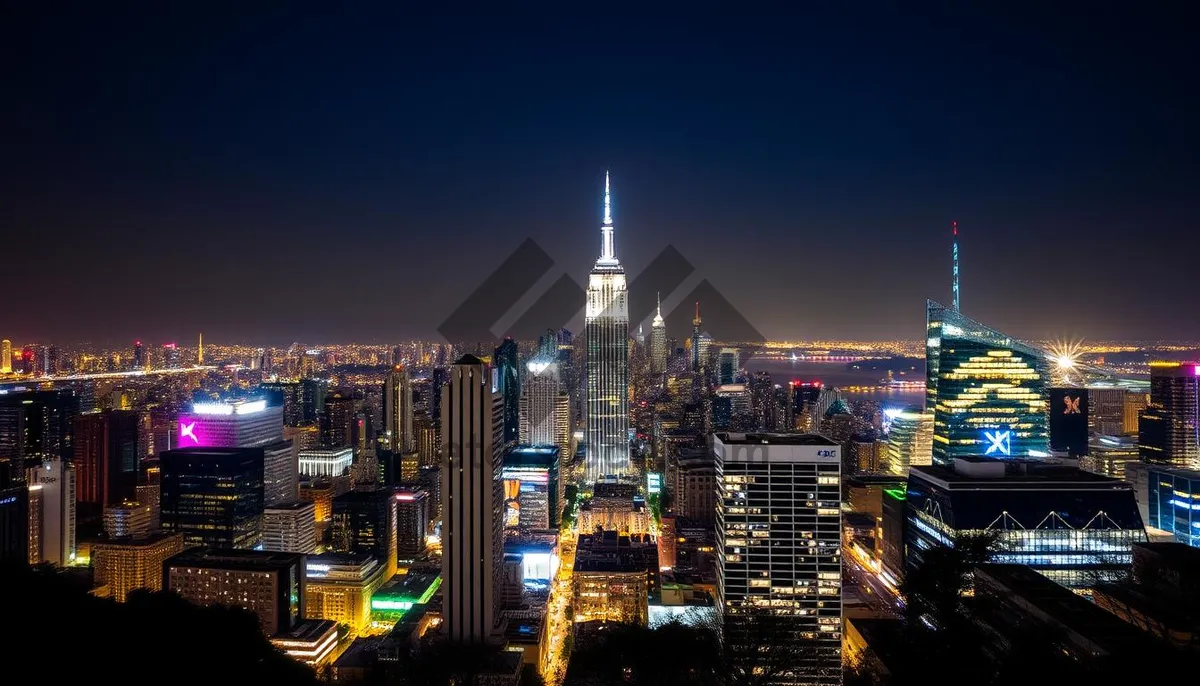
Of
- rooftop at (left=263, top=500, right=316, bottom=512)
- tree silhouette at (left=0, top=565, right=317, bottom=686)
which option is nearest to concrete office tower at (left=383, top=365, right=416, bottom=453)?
rooftop at (left=263, top=500, right=316, bottom=512)

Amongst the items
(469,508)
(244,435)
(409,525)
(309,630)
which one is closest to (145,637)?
(469,508)

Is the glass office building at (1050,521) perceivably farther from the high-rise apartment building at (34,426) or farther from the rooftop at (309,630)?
the high-rise apartment building at (34,426)

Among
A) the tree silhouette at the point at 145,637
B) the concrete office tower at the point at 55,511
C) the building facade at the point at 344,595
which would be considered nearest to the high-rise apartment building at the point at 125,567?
the concrete office tower at the point at 55,511

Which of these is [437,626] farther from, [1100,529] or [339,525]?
[1100,529]

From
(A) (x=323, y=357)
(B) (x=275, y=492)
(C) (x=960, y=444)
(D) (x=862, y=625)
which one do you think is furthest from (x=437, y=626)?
(A) (x=323, y=357)

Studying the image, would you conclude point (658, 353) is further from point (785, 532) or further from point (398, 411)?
point (785, 532)

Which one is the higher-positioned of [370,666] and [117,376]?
[117,376]
